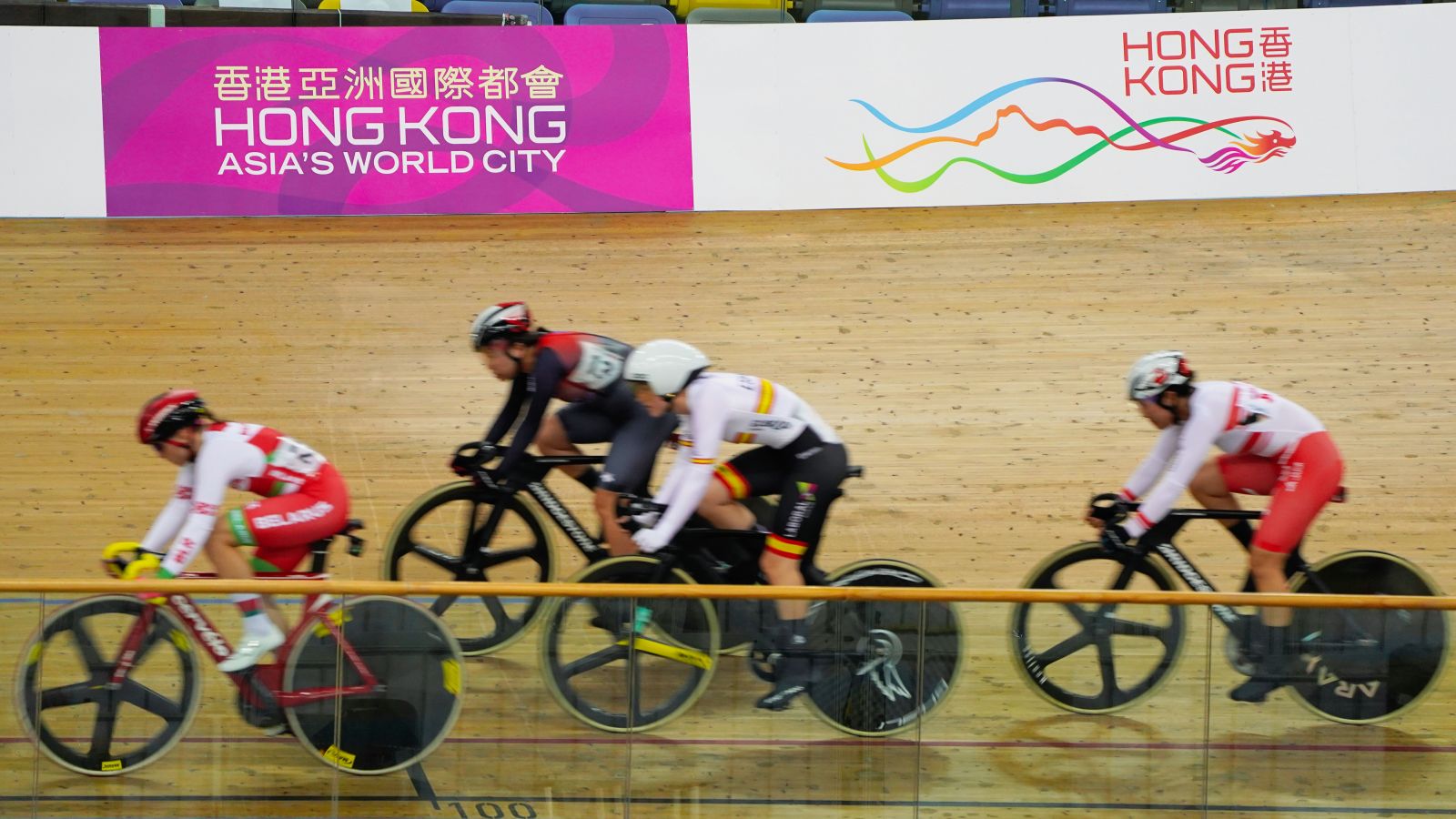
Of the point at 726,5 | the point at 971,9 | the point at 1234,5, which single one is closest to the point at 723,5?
the point at 726,5

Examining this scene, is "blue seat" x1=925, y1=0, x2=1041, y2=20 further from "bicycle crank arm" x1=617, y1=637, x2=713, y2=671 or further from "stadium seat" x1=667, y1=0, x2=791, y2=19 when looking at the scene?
"bicycle crank arm" x1=617, y1=637, x2=713, y2=671

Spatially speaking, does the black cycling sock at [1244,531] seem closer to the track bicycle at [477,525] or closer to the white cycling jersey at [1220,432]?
the white cycling jersey at [1220,432]

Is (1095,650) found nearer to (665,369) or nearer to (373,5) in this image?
(665,369)

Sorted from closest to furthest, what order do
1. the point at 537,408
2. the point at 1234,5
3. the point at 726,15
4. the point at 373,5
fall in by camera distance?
the point at 537,408, the point at 1234,5, the point at 373,5, the point at 726,15

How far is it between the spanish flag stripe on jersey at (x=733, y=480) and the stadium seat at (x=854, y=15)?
510cm

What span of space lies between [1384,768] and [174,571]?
321 centimetres

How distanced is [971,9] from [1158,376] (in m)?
5.12

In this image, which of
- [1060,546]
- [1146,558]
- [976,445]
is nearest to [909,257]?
[976,445]

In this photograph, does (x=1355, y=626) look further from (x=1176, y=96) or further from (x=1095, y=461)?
Answer: (x=1176, y=96)

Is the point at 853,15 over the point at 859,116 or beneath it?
over

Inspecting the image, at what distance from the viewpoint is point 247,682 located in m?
3.77

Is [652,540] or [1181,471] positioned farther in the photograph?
[1181,471]

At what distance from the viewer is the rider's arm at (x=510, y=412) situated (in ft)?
15.9

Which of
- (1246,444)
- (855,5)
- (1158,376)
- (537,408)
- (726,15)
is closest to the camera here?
(1158,376)
